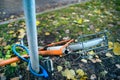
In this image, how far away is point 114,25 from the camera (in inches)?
144

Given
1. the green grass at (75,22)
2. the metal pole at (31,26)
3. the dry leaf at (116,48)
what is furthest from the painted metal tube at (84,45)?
the metal pole at (31,26)

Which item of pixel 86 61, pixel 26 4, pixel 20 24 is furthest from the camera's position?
pixel 20 24

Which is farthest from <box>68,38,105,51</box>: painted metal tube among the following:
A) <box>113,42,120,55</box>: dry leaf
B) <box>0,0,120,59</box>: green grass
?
<box>0,0,120,59</box>: green grass

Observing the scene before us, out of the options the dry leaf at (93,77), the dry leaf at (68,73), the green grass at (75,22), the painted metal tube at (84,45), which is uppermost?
the green grass at (75,22)

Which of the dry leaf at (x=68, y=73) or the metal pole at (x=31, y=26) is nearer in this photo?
the metal pole at (x=31, y=26)

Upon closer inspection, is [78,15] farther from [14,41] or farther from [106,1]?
[14,41]

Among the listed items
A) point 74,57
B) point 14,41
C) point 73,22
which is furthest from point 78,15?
point 14,41

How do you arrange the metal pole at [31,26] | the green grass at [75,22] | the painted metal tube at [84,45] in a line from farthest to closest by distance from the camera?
1. the green grass at [75,22]
2. the painted metal tube at [84,45]
3. the metal pole at [31,26]

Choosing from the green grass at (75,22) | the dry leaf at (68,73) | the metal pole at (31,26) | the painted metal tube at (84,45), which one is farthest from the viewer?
the green grass at (75,22)

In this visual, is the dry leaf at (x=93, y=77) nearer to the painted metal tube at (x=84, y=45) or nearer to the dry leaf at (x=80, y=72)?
the dry leaf at (x=80, y=72)

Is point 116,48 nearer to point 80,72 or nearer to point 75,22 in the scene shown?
point 80,72

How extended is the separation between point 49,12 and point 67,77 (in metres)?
1.82

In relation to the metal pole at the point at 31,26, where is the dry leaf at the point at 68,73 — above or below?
below

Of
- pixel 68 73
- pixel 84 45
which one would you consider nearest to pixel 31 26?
pixel 68 73
